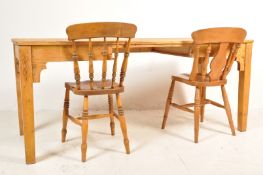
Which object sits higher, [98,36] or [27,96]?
[98,36]

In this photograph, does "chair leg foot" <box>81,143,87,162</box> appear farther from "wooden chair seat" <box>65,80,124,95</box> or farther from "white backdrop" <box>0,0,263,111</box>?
"white backdrop" <box>0,0,263,111</box>

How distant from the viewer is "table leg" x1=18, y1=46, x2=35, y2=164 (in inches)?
89.0

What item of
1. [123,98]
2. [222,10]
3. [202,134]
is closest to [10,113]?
[123,98]

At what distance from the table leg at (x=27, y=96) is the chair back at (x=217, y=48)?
1.22 meters

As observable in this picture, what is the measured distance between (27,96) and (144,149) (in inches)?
37.4

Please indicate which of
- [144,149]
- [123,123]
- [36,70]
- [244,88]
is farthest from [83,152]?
[244,88]

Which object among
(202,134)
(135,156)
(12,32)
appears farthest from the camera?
(12,32)

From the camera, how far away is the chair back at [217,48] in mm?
2584

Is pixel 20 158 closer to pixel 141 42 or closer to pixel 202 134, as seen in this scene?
pixel 141 42

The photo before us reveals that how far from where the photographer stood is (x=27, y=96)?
7.57 ft

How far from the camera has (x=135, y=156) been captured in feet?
8.12

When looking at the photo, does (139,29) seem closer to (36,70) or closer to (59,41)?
(59,41)

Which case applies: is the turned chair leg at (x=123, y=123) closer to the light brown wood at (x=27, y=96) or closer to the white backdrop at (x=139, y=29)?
the light brown wood at (x=27, y=96)

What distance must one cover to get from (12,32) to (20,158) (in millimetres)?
1704
